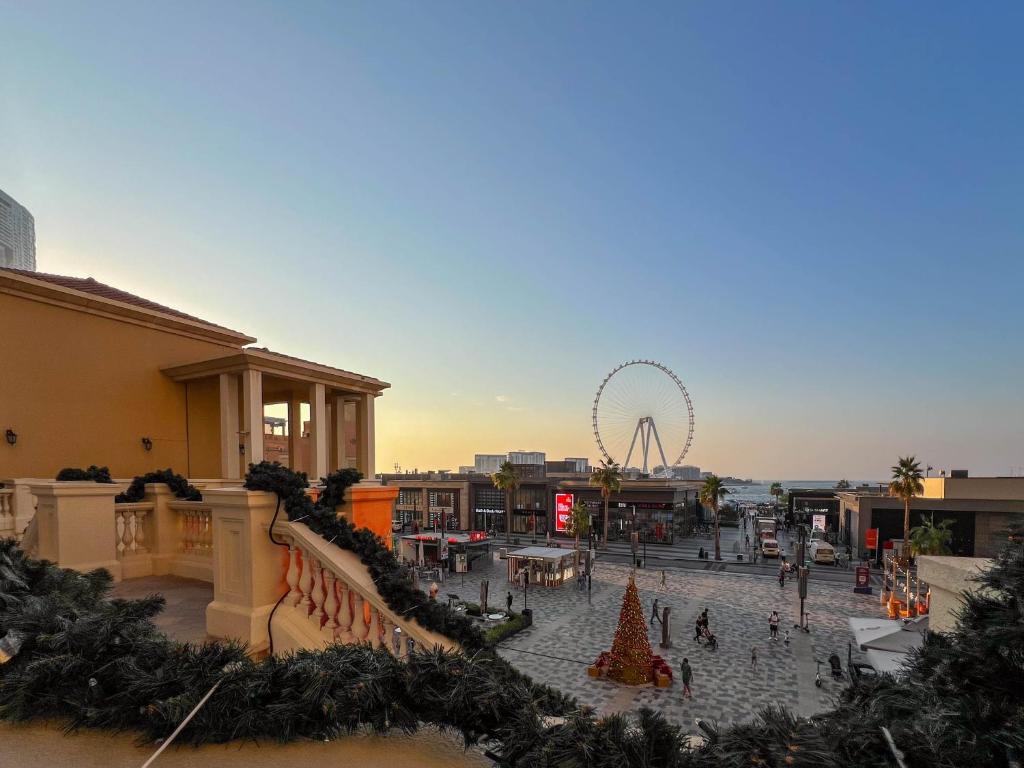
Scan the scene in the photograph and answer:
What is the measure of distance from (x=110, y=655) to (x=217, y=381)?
1553cm

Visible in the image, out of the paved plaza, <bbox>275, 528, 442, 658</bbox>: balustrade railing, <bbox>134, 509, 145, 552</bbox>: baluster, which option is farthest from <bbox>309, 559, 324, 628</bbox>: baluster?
the paved plaza

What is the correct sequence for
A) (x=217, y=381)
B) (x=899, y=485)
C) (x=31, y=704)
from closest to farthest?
1. (x=31, y=704)
2. (x=217, y=381)
3. (x=899, y=485)

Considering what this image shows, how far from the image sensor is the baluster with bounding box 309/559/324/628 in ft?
16.7

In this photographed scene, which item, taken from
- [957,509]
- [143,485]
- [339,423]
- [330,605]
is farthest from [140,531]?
[957,509]

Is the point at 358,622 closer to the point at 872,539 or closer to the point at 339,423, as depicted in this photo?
the point at 339,423

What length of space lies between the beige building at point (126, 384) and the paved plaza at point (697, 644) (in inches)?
511

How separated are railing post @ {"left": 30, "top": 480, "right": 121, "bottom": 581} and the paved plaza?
8.45 meters

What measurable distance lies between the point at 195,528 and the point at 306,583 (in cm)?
452

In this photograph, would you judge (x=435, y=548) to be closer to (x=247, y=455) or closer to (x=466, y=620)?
(x=247, y=455)

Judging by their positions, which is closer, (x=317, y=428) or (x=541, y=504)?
(x=317, y=428)

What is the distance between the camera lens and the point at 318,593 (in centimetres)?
512

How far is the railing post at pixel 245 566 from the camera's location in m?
5.19

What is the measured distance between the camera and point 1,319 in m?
12.3

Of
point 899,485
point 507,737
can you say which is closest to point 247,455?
point 507,737
